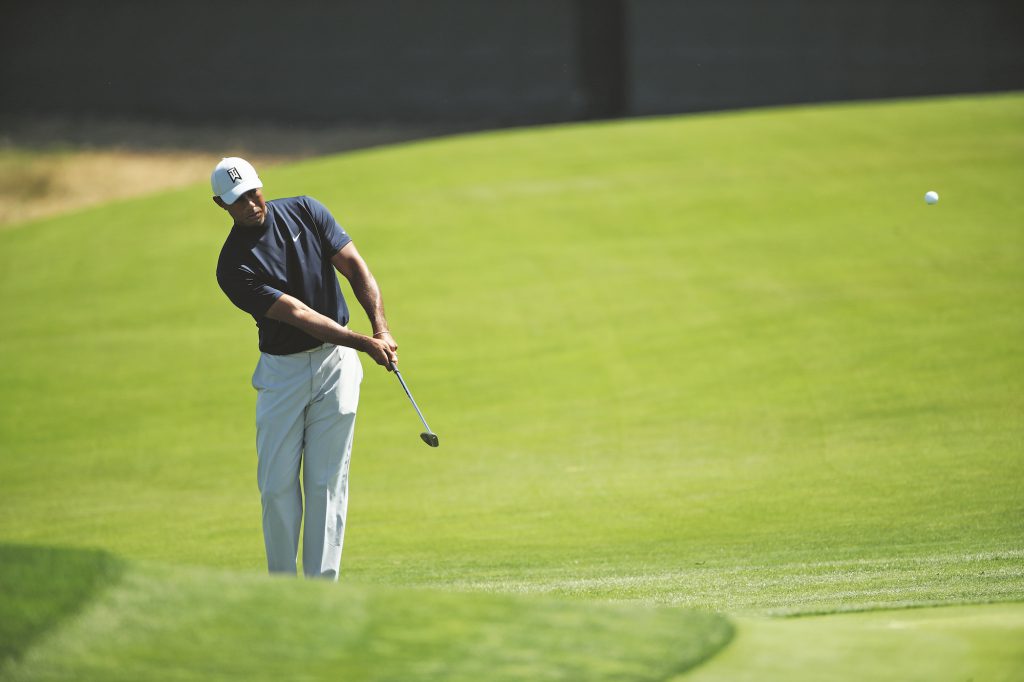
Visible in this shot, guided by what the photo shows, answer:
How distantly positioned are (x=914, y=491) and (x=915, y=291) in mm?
5545

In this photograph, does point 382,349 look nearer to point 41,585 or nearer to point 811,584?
point 41,585

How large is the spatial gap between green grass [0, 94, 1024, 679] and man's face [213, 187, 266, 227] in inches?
88.8

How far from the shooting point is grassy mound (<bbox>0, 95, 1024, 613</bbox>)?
26.0 ft

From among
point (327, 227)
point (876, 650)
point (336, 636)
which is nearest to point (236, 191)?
point (327, 227)

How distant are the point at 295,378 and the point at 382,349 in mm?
430

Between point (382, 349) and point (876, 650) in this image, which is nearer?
point (876, 650)

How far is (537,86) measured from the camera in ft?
95.4

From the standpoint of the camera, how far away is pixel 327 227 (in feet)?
19.2

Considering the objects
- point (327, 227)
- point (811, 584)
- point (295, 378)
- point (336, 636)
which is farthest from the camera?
point (811, 584)

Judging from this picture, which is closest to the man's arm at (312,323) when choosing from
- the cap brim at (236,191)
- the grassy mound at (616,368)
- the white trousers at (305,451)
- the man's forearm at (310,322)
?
the man's forearm at (310,322)

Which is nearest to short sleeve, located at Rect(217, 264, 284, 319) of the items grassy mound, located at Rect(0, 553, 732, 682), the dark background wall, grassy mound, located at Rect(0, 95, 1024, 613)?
grassy mound, located at Rect(0, 553, 732, 682)

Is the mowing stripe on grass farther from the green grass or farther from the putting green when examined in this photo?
the putting green

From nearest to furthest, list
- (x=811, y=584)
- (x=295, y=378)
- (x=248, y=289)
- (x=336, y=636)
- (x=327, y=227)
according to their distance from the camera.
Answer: (x=336, y=636) < (x=248, y=289) < (x=295, y=378) < (x=327, y=227) < (x=811, y=584)

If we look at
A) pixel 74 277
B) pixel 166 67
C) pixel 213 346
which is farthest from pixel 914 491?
pixel 166 67
